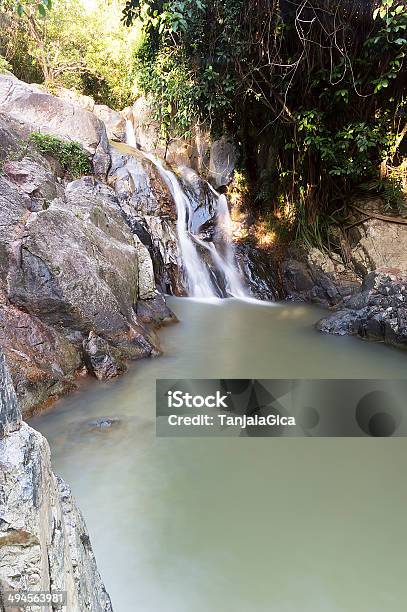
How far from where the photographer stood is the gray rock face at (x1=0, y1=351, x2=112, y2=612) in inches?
41.8

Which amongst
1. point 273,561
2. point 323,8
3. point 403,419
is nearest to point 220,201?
point 323,8

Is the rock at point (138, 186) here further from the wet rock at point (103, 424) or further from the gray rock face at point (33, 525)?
the gray rock face at point (33, 525)

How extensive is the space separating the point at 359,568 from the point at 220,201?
9.11m

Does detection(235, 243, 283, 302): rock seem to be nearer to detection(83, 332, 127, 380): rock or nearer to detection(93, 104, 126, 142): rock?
detection(83, 332, 127, 380): rock

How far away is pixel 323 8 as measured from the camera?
21.2 feet

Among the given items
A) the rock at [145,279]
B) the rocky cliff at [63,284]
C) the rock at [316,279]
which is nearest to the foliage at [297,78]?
the rock at [316,279]

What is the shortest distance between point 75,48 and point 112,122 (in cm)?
409

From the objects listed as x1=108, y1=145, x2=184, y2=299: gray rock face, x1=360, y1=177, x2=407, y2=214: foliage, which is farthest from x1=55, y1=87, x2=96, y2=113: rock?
x1=360, y1=177, x2=407, y2=214: foliage

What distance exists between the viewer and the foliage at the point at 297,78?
261 inches

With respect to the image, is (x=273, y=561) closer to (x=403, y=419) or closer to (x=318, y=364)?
(x=403, y=419)

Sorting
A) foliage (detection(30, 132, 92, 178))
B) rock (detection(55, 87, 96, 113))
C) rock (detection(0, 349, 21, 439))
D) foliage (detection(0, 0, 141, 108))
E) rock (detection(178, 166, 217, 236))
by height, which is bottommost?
rock (detection(0, 349, 21, 439))

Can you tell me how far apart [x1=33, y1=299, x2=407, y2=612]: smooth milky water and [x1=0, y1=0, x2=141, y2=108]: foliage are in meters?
13.5

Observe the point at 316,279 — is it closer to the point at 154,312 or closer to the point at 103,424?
the point at 154,312

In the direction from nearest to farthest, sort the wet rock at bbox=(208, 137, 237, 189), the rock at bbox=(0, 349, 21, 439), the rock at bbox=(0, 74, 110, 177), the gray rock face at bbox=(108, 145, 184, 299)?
the rock at bbox=(0, 349, 21, 439) → the gray rock face at bbox=(108, 145, 184, 299) → the rock at bbox=(0, 74, 110, 177) → the wet rock at bbox=(208, 137, 237, 189)
